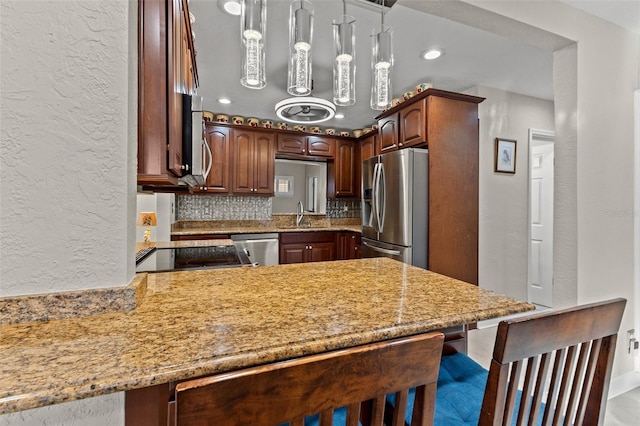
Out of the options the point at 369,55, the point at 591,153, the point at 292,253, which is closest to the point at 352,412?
the point at 591,153

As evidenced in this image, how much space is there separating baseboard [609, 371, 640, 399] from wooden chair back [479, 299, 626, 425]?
1.78 m

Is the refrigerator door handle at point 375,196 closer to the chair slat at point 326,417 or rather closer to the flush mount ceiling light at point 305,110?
the flush mount ceiling light at point 305,110

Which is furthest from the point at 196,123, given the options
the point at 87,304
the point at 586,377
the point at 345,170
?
the point at 345,170

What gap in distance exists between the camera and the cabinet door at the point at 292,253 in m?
4.02

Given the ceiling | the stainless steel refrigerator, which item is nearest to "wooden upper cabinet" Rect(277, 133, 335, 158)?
the ceiling

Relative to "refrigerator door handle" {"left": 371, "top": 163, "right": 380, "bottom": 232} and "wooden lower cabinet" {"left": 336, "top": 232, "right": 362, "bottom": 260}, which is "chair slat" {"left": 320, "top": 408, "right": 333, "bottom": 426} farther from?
"wooden lower cabinet" {"left": 336, "top": 232, "right": 362, "bottom": 260}

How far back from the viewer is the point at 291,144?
4.32 meters

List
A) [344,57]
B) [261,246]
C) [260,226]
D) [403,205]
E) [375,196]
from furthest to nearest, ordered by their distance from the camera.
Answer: [260,226] → [261,246] → [375,196] → [403,205] → [344,57]

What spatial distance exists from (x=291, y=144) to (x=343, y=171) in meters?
0.92

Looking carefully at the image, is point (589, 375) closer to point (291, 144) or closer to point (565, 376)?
A: point (565, 376)

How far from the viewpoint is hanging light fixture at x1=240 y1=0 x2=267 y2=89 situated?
1.05 m

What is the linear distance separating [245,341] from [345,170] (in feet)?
13.8

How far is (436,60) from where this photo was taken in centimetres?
260

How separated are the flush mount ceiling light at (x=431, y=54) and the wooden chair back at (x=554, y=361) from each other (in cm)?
231
